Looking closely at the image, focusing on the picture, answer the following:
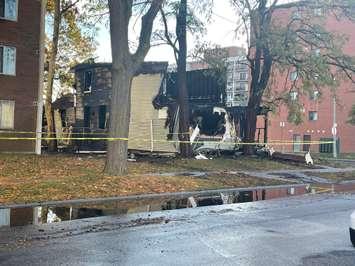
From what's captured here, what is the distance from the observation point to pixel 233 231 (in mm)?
9328

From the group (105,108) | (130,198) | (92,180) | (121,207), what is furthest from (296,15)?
(121,207)

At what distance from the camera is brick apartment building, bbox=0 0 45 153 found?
2748 cm

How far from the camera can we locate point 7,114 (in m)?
27.5

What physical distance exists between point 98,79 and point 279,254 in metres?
31.5

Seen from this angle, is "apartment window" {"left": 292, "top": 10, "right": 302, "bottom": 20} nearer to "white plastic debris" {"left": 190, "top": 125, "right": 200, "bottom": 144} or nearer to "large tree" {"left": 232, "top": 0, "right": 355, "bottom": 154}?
"large tree" {"left": 232, "top": 0, "right": 355, "bottom": 154}

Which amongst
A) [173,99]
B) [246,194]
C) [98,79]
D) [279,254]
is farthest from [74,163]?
[98,79]

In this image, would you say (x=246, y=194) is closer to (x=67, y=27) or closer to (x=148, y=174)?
(x=148, y=174)

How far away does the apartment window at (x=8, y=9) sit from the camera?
27.8 m

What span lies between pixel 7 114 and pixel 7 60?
2.92 meters

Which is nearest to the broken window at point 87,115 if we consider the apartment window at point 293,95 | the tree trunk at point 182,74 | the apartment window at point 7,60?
the apartment window at point 7,60

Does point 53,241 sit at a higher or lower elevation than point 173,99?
lower

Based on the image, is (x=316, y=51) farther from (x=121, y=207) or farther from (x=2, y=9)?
(x=121, y=207)

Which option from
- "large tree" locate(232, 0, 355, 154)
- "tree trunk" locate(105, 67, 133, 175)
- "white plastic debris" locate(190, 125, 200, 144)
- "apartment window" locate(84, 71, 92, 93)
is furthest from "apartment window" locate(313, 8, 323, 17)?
"apartment window" locate(84, 71, 92, 93)

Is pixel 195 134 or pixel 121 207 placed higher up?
pixel 195 134
